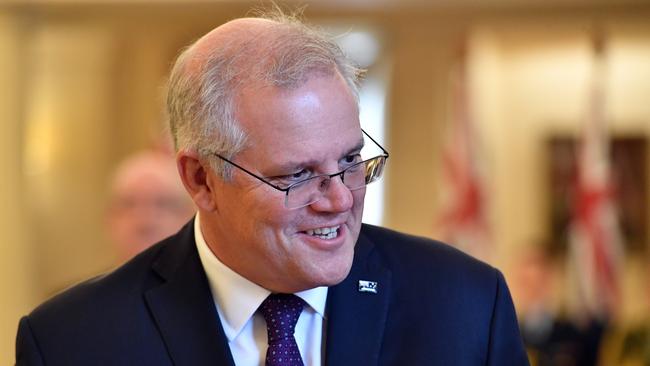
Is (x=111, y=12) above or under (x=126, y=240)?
above

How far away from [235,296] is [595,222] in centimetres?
730

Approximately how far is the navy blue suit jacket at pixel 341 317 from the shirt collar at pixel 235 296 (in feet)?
0.09

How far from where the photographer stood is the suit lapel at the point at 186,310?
2.52 metres

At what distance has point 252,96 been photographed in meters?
2.39

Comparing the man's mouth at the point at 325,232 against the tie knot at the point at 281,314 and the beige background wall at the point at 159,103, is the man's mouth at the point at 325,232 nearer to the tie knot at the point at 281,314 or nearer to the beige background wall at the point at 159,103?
the tie knot at the point at 281,314

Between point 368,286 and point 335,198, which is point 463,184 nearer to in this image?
point 368,286

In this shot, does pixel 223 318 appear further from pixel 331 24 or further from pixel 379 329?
pixel 331 24

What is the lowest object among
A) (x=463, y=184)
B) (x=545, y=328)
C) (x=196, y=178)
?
(x=545, y=328)

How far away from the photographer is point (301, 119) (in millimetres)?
2342

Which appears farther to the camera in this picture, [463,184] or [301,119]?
[463,184]

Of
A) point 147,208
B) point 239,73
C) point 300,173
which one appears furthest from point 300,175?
point 147,208

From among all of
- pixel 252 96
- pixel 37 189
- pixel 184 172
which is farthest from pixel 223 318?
pixel 37 189

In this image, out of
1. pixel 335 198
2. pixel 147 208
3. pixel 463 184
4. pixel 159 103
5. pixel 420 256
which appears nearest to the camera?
pixel 335 198

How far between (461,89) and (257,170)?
711 cm
